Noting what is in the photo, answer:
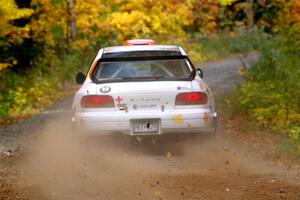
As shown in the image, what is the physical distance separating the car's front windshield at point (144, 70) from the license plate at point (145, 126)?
643 mm

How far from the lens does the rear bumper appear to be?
9.63 meters

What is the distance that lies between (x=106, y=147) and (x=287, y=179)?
10.0ft

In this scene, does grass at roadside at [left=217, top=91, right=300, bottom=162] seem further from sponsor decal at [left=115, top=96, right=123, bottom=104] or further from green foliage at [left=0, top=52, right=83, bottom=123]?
green foliage at [left=0, top=52, right=83, bottom=123]

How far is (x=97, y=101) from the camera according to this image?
9.73 metres

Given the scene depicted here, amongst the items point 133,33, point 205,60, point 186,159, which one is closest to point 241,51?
point 205,60

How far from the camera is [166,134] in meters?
9.80

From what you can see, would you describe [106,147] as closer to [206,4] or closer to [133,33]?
[133,33]

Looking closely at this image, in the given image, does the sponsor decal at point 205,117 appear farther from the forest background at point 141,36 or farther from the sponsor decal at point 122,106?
Answer: the forest background at point 141,36

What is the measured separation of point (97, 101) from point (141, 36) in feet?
64.4

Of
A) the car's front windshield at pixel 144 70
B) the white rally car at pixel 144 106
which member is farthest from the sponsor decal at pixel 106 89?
the car's front windshield at pixel 144 70

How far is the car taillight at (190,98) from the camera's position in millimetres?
9688

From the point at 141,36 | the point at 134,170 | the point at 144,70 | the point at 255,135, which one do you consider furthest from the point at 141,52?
the point at 141,36

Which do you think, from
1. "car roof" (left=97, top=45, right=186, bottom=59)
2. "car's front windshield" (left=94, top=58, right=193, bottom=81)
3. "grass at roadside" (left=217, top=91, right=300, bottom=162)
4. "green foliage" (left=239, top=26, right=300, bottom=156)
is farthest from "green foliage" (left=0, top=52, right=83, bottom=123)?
"car's front windshield" (left=94, top=58, right=193, bottom=81)

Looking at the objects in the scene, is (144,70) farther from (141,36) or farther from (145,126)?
(141,36)
